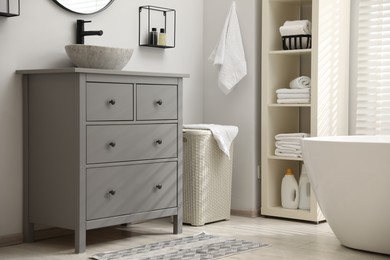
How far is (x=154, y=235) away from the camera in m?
3.99

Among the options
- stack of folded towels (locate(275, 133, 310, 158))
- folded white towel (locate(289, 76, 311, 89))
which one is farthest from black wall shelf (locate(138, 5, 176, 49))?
stack of folded towels (locate(275, 133, 310, 158))

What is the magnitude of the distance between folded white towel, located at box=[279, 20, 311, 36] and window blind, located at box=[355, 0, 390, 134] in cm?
42

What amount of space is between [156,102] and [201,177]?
26.3 inches

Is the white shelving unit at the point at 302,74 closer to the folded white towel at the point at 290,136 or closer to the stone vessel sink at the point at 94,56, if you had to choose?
the folded white towel at the point at 290,136

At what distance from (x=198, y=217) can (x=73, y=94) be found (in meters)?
1.26

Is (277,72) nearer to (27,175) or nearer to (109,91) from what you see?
(109,91)

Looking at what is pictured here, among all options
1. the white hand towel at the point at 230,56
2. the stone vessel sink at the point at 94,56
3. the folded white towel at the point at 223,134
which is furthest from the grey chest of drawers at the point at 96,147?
the white hand towel at the point at 230,56

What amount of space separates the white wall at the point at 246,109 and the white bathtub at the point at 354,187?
1047 mm

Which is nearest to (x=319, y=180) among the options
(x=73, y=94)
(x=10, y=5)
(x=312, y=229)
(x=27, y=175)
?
(x=312, y=229)

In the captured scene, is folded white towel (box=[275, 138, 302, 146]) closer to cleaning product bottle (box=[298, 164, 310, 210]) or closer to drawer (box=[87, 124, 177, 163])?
cleaning product bottle (box=[298, 164, 310, 210])

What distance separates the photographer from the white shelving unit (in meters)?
4.32

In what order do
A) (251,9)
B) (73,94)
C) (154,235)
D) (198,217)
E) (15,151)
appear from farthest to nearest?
(251,9), (198,217), (154,235), (15,151), (73,94)

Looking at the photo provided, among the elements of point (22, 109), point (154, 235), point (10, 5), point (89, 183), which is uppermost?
point (10, 5)

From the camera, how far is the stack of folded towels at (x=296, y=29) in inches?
172
